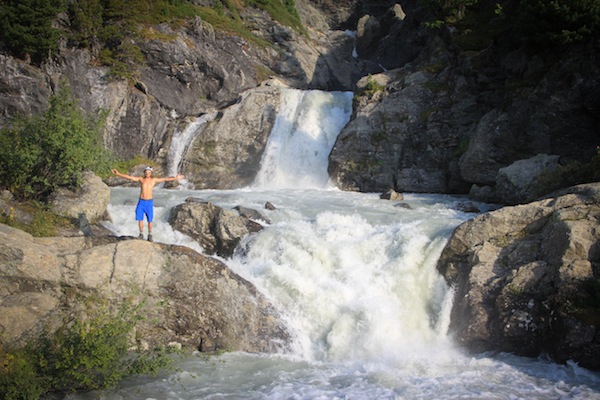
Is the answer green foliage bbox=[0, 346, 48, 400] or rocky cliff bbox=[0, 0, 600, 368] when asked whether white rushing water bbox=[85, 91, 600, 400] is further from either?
green foliage bbox=[0, 346, 48, 400]

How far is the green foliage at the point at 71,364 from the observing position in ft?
23.6

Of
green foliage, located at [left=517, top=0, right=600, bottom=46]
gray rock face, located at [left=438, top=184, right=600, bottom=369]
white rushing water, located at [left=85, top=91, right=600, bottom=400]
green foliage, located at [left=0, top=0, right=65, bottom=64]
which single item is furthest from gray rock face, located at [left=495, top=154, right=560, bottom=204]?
green foliage, located at [left=0, top=0, right=65, bottom=64]

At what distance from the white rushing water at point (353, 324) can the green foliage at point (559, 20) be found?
9.02m

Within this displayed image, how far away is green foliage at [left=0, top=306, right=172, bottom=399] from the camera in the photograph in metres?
7.20

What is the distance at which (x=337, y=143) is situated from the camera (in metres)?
26.8

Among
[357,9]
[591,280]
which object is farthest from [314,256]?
[357,9]

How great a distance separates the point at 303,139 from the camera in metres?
28.8

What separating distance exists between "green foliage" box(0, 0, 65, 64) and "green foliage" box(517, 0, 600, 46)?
25693 millimetres

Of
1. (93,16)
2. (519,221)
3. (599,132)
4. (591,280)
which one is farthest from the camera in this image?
(93,16)

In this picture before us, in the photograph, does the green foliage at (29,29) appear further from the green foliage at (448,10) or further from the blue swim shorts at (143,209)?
the green foliage at (448,10)

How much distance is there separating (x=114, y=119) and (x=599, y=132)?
25359 mm

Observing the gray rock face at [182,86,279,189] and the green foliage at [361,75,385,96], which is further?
the green foliage at [361,75,385,96]

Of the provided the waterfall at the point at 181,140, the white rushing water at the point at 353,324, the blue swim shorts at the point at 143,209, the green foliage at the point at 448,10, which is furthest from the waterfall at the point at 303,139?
the blue swim shorts at the point at 143,209

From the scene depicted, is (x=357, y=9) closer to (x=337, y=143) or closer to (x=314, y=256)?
(x=337, y=143)
